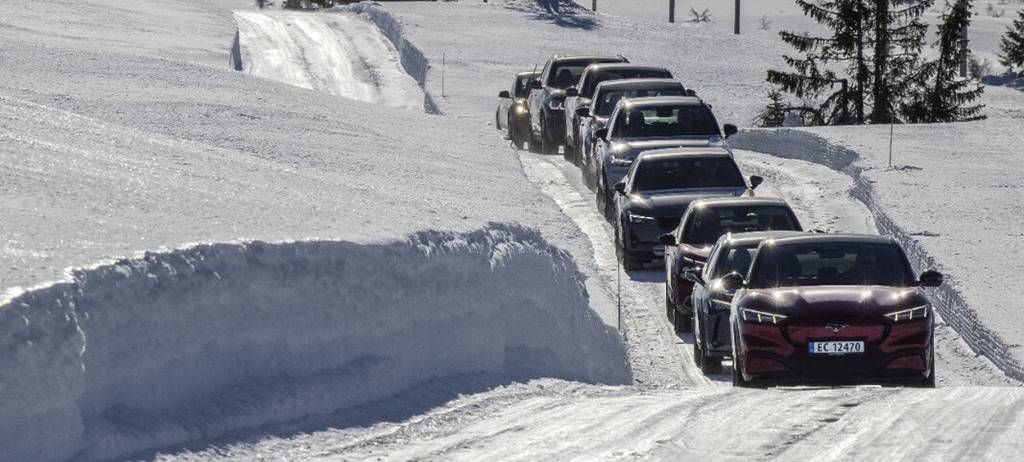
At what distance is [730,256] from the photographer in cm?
1683

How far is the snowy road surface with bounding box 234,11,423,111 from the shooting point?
52.0 metres

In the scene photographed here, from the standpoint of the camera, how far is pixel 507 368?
1202cm

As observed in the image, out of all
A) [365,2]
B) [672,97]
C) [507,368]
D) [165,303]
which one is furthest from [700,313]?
[365,2]

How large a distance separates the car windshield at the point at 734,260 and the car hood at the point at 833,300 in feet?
7.66

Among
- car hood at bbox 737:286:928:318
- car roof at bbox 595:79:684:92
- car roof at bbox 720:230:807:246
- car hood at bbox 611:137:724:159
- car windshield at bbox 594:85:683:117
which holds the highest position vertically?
car hood at bbox 737:286:928:318

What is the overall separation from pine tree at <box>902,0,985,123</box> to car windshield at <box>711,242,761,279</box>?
40838 mm

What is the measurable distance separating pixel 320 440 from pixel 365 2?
67.9 m

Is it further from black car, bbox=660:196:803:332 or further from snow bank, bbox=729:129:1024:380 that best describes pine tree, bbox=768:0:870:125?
black car, bbox=660:196:803:332

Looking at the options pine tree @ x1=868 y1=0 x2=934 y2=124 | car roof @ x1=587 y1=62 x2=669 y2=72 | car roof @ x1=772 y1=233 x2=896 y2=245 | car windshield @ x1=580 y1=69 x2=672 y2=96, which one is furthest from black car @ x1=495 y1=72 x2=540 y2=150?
car roof @ x1=772 y1=233 x2=896 y2=245

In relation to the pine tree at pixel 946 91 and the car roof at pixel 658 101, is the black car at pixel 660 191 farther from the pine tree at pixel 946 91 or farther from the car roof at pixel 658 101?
the pine tree at pixel 946 91

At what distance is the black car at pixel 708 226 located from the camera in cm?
1925

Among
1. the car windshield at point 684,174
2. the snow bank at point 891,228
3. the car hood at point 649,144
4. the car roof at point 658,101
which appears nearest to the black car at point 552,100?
the snow bank at point 891,228

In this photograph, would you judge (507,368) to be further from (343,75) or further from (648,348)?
(343,75)

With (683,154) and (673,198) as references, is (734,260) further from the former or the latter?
(683,154)
